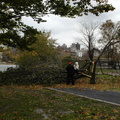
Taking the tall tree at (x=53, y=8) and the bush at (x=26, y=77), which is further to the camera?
the bush at (x=26, y=77)

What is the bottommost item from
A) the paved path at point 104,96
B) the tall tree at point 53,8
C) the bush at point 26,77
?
the paved path at point 104,96

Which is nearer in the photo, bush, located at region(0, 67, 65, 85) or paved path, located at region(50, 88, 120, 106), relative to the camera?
paved path, located at region(50, 88, 120, 106)

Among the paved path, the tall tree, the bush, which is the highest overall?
the tall tree

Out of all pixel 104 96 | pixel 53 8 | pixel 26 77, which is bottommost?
pixel 104 96

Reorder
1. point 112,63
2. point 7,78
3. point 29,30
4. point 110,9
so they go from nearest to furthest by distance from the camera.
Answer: point 110,9 < point 29,30 < point 7,78 < point 112,63

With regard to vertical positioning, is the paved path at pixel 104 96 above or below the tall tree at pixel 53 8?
below

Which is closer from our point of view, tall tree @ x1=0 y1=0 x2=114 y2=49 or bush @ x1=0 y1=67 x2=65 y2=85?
tall tree @ x1=0 y1=0 x2=114 y2=49

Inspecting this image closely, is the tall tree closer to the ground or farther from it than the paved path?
farther from it

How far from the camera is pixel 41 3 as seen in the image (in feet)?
27.2

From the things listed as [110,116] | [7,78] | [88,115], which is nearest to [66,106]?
[88,115]

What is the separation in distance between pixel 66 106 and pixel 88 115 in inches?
52.4

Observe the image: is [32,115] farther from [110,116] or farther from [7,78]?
[7,78]

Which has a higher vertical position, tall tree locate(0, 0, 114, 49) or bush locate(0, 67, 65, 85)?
tall tree locate(0, 0, 114, 49)

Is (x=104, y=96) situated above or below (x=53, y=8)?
below
